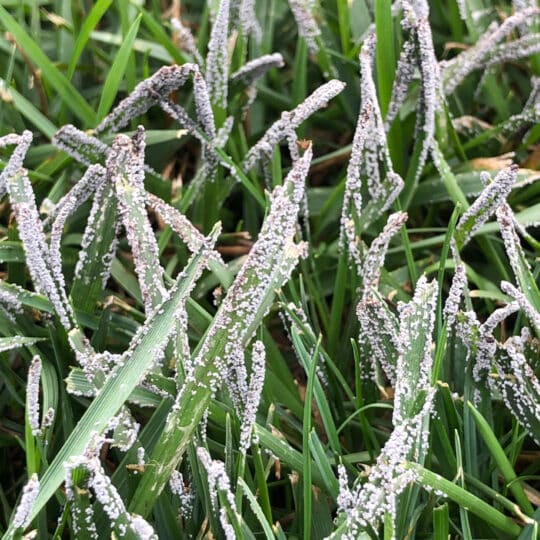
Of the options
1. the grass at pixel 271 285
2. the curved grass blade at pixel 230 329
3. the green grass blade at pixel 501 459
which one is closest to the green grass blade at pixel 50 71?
the grass at pixel 271 285

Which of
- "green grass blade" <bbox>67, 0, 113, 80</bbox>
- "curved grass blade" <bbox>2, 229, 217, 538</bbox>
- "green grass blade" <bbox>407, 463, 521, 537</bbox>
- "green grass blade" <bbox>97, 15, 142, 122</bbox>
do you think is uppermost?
"green grass blade" <bbox>67, 0, 113, 80</bbox>

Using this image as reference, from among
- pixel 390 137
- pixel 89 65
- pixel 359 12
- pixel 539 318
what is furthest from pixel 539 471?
pixel 89 65

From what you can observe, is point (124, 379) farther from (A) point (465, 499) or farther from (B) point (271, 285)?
(A) point (465, 499)

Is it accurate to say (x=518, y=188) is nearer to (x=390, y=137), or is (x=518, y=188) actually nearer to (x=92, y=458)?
(x=390, y=137)

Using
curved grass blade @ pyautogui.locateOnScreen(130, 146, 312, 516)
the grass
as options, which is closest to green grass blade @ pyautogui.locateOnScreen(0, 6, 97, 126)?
the grass

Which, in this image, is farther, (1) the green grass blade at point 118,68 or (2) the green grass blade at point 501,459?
(1) the green grass blade at point 118,68

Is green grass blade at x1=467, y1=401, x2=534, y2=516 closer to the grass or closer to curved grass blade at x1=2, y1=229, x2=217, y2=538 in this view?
the grass

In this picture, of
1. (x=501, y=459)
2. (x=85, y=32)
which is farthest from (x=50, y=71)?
(x=501, y=459)

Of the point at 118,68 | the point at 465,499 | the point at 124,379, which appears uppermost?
the point at 118,68

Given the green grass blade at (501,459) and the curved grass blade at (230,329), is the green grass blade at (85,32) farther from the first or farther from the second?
the green grass blade at (501,459)
